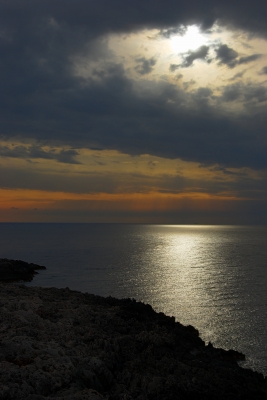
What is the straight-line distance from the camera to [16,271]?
194ft

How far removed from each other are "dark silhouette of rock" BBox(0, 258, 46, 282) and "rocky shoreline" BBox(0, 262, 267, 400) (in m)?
31.5

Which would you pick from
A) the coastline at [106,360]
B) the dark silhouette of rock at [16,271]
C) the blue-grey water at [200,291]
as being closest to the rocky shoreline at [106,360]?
the coastline at [106,360]

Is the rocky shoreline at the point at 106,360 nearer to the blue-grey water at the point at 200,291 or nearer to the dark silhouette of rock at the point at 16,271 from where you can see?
the blue-grey water at the point at 200,291

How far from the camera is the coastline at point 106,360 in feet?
46.4

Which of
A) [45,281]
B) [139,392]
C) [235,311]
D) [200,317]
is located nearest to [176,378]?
[139,392]

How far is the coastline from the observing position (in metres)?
14.1

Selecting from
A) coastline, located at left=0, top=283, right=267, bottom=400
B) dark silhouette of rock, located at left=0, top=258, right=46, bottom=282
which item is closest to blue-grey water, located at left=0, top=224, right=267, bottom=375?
dark silhouette of rock, located at left=0, top=258, right=46, bottom=282

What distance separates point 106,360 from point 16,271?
153 feet

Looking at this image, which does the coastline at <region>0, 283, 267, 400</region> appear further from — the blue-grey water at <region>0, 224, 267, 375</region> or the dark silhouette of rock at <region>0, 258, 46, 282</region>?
the dark silhouette of rock at <region>0, 258, 46, 282</region>

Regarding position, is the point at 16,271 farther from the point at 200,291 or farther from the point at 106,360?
the point at 106,360

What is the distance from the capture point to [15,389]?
13102 millimetres

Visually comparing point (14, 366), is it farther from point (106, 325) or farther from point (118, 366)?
point (106, 325)

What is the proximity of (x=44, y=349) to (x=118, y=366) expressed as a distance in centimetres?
370

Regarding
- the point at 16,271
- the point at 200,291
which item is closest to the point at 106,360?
the point at 200,291
